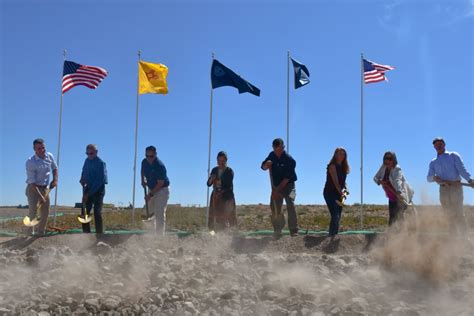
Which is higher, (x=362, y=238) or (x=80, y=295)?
(x=362, y=238)

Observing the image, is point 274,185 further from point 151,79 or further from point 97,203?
point 151,79

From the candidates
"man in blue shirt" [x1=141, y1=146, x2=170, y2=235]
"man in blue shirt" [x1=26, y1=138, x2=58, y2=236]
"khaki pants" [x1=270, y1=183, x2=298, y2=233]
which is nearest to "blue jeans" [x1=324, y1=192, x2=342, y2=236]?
"khaki pants" [x1=270, y1=183, x2=298, y2=233]

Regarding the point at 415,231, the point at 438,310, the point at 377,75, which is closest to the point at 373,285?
the point at 438,310

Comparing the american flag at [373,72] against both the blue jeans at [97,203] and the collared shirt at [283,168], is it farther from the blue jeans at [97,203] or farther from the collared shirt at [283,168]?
the blue jeans at [97,203]

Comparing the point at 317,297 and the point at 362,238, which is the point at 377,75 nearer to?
the point at 362,238

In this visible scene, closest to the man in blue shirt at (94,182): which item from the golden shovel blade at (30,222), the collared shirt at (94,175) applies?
the collared shirt at (94,175)

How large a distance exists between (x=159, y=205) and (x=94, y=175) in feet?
4.62

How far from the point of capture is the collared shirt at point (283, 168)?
9984 mm

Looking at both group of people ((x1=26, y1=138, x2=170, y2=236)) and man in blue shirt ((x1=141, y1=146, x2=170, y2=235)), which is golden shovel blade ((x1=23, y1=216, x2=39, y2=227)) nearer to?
group of people ((x1=26, y1=138, x2=170, y2=236))

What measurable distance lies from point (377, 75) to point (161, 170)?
7.14m

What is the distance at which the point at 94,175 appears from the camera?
10.1 metres

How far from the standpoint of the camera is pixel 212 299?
6.78m

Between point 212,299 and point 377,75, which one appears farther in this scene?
point 377,75

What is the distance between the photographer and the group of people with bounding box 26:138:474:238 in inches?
378
